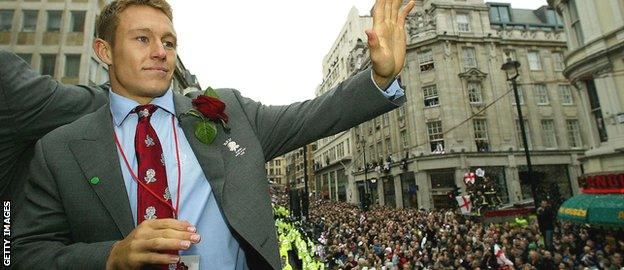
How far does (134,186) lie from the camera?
1498 millimetres

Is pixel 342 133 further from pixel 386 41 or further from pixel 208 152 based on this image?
pixel 208 152

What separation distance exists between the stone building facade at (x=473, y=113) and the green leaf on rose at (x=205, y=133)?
3381 centimetres

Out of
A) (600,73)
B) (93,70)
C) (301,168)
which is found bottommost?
(600,73)

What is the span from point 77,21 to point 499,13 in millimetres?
43233

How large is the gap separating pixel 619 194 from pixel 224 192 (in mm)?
18556

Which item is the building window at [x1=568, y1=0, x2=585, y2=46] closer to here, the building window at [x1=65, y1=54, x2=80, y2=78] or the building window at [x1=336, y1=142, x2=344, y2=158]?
the building window at [x1=65, y1=54, x2=80, y2=78]

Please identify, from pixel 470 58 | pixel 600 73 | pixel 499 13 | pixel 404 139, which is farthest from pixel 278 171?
pixel 600 73

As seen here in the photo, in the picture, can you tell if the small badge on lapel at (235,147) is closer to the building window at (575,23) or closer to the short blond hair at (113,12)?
the short blond hair at (113,12)

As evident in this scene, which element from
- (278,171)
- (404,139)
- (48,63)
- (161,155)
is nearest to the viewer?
(161,155)

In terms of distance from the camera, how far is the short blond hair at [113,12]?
164 centimetres

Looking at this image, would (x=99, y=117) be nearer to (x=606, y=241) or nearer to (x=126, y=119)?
(x=126, y=119)

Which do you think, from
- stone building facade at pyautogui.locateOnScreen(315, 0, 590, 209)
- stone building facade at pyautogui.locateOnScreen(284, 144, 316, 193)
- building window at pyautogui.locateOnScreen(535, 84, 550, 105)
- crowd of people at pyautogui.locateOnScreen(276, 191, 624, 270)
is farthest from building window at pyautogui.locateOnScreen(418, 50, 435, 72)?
stone building facade at pyautogui.locateOnScreen(284, 144, 316, 193)

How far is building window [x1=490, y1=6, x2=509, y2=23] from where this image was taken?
138 feet

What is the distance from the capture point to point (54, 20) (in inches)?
982
